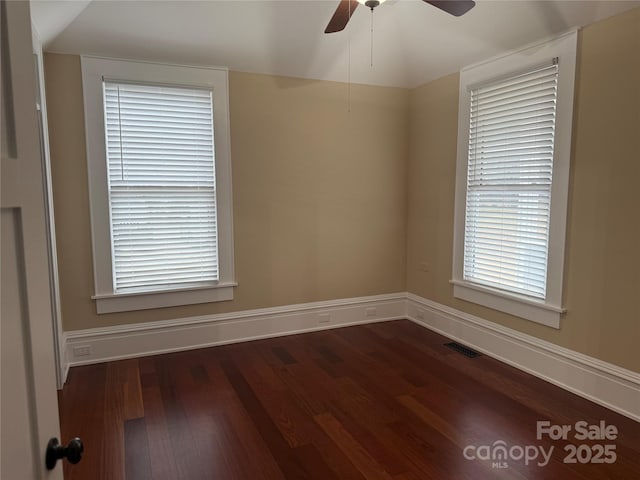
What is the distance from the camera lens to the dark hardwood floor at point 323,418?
216 centimetres

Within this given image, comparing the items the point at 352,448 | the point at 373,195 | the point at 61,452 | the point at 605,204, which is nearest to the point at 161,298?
the point at 352,448

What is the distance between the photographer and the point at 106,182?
3.33 metres

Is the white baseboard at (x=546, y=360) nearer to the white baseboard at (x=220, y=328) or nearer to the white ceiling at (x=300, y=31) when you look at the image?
the white baseboard at (x=220, y=328)

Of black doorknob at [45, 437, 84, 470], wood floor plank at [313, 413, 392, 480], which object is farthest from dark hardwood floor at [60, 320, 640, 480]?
black doorknob at [45, 437, 84, 470]

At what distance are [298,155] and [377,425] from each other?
2.52 m

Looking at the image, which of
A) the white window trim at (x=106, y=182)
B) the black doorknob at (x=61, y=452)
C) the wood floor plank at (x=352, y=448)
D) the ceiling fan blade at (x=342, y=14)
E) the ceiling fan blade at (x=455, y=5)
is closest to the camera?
the black doorknob at (x=61, y=452)

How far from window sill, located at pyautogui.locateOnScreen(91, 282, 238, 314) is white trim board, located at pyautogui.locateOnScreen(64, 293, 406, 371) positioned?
159mm

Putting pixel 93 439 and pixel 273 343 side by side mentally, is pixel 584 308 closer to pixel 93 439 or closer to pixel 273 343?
pixel 273 343

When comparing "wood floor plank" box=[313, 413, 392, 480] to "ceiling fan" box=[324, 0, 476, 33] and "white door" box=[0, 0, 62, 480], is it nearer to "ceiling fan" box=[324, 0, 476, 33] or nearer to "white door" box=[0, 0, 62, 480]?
"white door" box=[0, 0, 62, 480]

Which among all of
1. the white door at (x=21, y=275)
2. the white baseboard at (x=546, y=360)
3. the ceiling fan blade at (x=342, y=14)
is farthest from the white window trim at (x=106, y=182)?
the white door at (x=21, y=275)

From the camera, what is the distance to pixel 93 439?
239 centimetres

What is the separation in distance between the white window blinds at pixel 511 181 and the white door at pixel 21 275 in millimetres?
3169

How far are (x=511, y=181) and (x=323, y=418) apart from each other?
235 cm

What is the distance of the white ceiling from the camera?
113 inches
